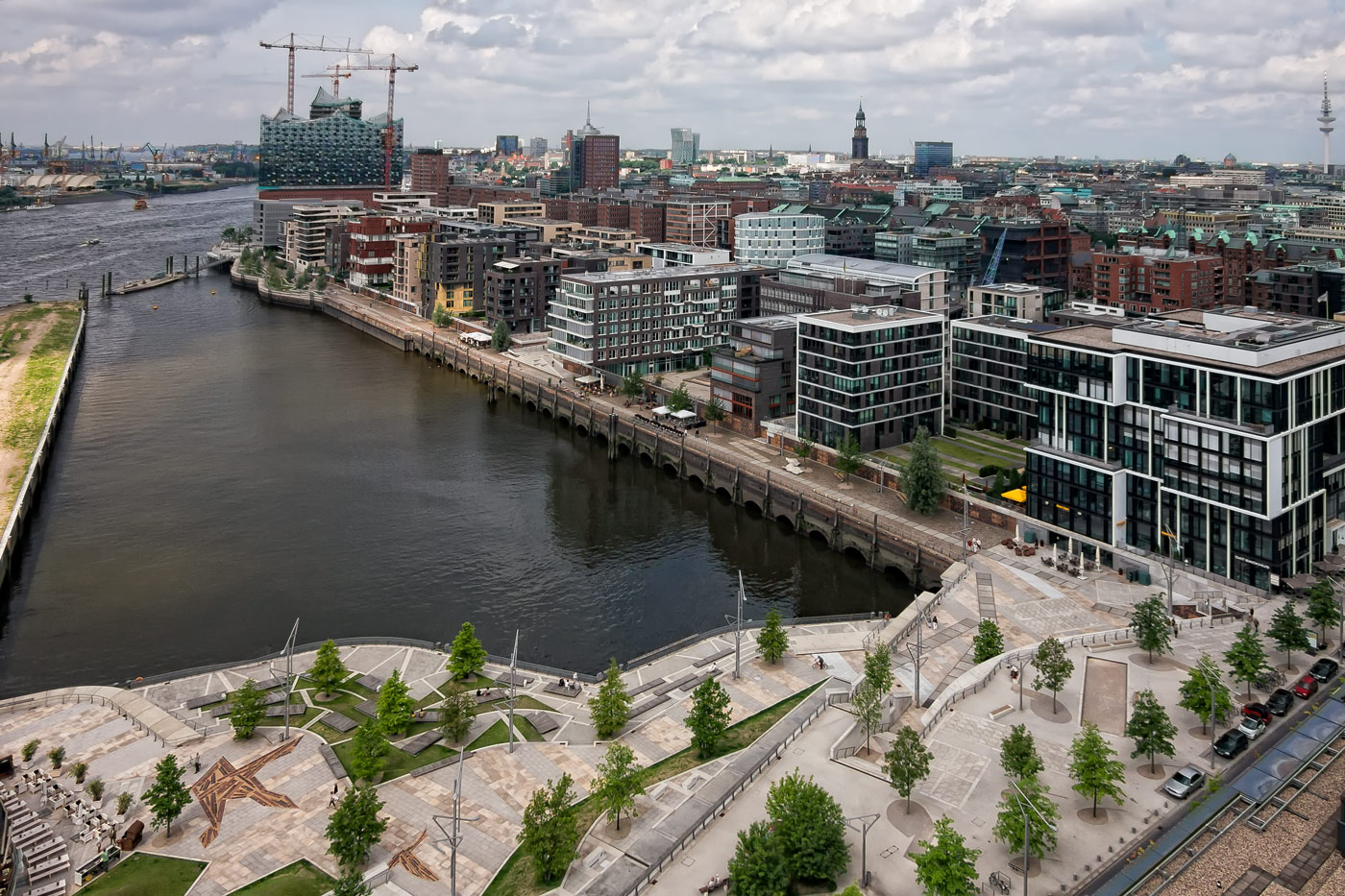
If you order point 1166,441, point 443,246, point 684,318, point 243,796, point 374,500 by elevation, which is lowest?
point 243,796

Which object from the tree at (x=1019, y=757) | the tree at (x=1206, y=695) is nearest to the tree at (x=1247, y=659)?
the tree at (x=1206, y=695)

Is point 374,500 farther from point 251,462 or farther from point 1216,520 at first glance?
point 1216,520

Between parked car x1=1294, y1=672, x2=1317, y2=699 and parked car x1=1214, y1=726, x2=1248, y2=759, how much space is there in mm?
5404

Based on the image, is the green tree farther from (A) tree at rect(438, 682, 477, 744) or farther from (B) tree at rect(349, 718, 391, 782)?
(B) tree at rect(349, 718, 391, 782)

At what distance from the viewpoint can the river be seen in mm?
54031

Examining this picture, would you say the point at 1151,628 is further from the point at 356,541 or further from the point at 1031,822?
the point at 356,541

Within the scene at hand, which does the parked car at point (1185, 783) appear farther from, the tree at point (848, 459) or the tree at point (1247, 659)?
the tree at point (848, 459)

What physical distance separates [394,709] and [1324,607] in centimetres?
3950

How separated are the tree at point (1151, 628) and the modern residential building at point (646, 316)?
61.7m

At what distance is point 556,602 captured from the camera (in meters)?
58.4

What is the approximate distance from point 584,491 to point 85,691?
132ft

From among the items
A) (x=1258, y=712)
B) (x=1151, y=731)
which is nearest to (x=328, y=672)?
(x=1151, y=731)

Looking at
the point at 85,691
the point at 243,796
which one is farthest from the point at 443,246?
the point at 243,796

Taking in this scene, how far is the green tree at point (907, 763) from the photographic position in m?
33.5
